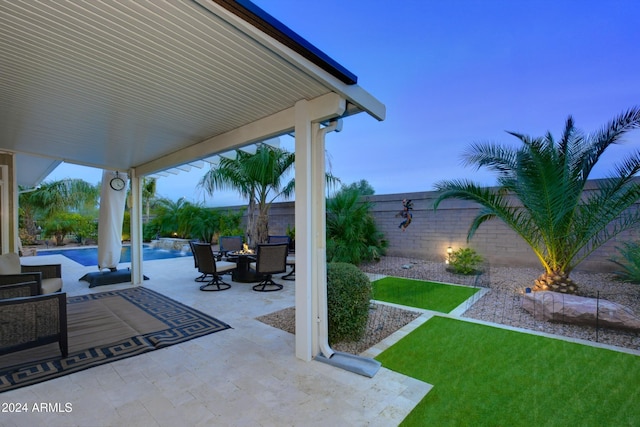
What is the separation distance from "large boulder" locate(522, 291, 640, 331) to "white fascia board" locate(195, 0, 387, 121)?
375 centimetres

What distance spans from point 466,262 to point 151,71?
24.6ft

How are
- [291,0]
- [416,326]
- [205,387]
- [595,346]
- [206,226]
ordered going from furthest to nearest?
1. [206,226]
2. [291,0]
3. [416,326]
4. [595,346]
5. [205,387]

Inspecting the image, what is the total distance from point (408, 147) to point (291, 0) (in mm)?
11826

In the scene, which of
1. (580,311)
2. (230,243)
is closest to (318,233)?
(580,311)

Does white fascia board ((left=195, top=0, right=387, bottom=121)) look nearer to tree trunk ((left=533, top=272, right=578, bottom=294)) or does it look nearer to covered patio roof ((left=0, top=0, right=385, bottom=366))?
covered patio roof ((left=0, top=0, right=385, bottom=366))

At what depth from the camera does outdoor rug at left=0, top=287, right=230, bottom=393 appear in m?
3.02

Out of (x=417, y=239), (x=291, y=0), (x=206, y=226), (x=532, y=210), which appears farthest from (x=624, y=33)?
(x=206, y=226)

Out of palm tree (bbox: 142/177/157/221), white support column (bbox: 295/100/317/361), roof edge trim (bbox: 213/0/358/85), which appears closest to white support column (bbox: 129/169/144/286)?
white support column (bbox: 295/100/317/361)

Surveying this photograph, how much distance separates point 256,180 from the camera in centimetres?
851

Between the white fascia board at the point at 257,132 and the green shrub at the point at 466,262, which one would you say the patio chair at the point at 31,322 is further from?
the green shrub at the point at 466,262

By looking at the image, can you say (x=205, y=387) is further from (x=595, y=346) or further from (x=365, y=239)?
(x=365, y=239)

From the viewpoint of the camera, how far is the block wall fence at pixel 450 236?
Answer: 6528mm

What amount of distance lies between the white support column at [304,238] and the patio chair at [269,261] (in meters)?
2.94

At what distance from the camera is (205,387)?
269 cm
